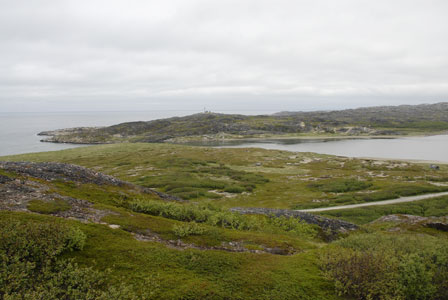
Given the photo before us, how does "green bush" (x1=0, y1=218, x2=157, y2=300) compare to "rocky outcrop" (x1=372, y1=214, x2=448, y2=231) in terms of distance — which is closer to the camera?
"green bush" (x1=0, y1=218, x2=157, y2=300)

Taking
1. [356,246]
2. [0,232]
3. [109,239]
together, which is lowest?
[356,246]

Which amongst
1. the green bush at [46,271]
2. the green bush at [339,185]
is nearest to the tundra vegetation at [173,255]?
the green bush at [46,271]

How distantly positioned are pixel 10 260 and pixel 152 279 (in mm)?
5415

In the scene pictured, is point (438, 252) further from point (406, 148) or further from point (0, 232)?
point (406, 148)

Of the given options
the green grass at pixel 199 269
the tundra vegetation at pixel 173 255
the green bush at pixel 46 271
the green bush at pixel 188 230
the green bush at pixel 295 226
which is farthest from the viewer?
the green bush at pixel 295 226

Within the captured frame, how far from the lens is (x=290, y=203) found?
5384cm

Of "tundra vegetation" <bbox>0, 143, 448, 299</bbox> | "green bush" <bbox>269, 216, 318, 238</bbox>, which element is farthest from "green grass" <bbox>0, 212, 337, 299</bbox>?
"green bush" <bbox>269, 216, 318, 238</bbox>

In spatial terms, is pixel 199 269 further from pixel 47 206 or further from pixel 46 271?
pixel 47 206

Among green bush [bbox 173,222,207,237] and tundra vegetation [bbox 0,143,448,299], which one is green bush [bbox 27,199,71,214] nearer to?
tundra vegetation [bbox 0,143,448,299]

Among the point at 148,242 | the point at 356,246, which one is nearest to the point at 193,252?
the point at 148,242

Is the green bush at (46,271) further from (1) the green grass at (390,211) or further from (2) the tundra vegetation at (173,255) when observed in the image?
(1) the green grass at (390,211)

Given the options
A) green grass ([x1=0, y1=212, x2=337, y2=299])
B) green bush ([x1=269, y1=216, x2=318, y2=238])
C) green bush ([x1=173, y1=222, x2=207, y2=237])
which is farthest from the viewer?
green bush ([x1=269, y1=216, x2=318, y2=238])

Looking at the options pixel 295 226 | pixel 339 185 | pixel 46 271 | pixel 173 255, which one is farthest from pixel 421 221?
pixel 46 271

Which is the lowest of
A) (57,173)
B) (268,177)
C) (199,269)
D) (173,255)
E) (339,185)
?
(268,177)
